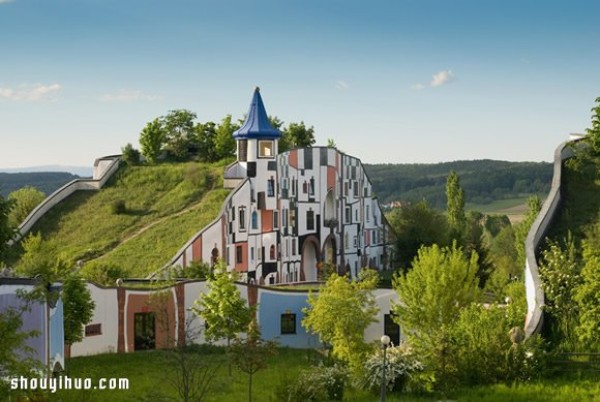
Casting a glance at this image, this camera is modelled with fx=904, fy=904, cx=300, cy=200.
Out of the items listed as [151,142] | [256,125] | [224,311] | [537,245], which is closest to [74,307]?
[224,311]

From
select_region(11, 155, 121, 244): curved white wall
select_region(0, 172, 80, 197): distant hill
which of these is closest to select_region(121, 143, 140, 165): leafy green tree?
select_region(11, 155, 121, 244): curved white wall

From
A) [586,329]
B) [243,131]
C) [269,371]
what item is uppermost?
[243,131]

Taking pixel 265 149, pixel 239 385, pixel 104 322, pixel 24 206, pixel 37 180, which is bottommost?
pixel 239 385

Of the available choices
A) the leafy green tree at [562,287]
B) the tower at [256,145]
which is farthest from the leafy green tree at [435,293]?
the tower at [256,145]

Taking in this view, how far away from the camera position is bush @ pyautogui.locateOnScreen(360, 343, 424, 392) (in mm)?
26334

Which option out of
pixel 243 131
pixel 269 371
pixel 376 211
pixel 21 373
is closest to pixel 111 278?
pixel 269 371

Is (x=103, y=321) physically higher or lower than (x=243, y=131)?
lower

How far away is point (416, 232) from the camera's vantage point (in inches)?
2334

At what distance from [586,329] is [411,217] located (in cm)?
3480

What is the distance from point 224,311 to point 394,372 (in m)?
8.69

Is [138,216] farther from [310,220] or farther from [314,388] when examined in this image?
[314,388]

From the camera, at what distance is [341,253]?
59906mm

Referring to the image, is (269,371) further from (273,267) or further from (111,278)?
(273,267)

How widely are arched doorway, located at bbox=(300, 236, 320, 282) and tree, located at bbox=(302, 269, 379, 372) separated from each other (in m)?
23.9
